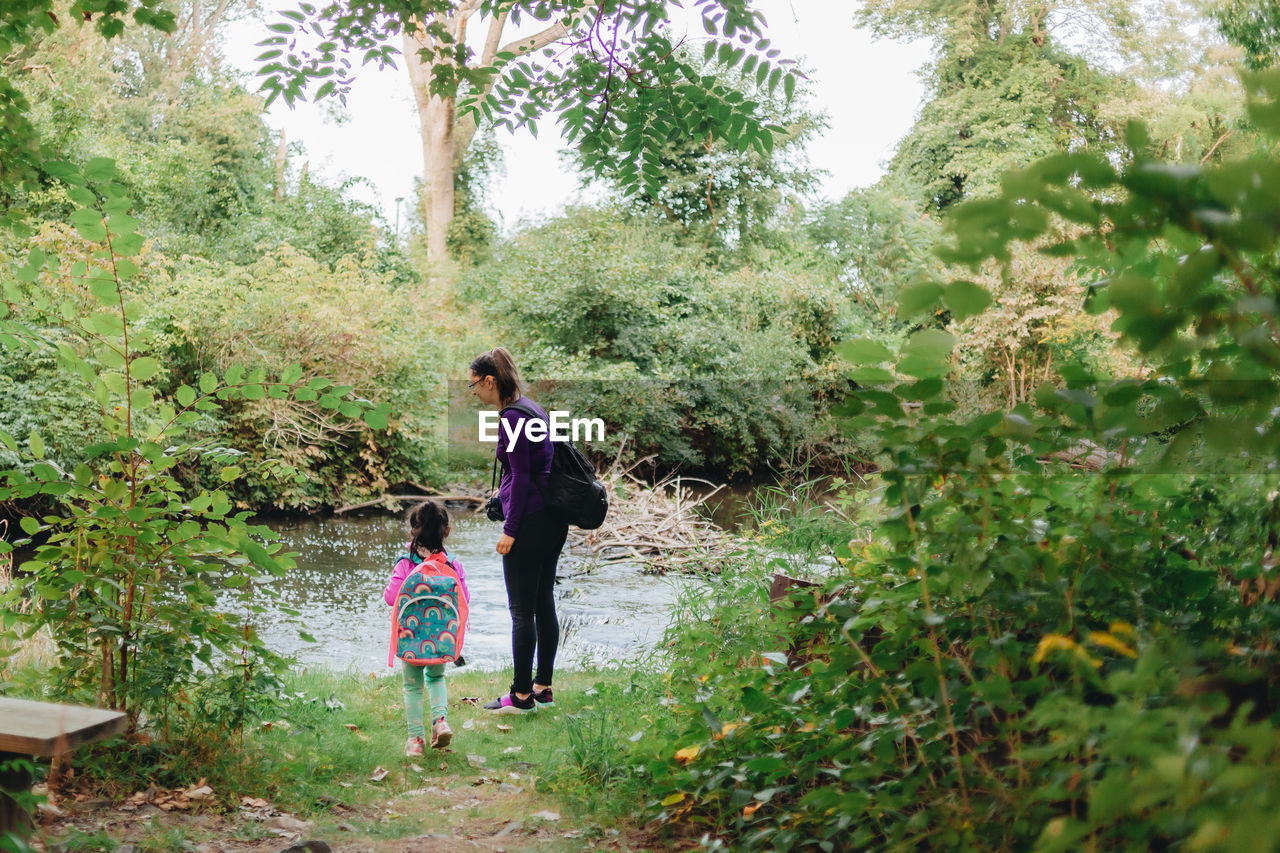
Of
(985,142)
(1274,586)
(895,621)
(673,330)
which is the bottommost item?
(895,621)

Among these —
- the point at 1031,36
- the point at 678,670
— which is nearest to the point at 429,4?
the point at 678,670

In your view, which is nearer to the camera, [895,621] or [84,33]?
[895,621]

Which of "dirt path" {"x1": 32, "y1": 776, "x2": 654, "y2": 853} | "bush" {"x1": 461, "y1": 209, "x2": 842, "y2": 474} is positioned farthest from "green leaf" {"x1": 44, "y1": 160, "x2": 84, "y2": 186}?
"bush" {"x1": 461, "y1": 209, "x2": 842, "y2": 474}

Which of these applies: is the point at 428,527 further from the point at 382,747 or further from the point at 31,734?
the point at 31,734

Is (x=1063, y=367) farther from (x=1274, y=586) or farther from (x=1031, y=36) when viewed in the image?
(x=1031, y=36)

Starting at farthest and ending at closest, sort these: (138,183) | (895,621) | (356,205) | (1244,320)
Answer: (356,205)
(138,183)
(895,621)
(1244,320)

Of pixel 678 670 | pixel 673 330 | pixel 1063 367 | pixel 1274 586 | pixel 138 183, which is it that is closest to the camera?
A: pixel 1063 367

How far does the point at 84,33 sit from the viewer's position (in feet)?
63.1

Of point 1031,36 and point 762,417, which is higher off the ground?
point 1031,36

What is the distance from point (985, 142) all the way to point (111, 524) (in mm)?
28126

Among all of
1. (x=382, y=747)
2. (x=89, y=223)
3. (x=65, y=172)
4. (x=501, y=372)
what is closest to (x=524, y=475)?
(x=501, y=372)

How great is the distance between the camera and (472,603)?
8617 mm

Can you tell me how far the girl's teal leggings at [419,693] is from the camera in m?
4.23

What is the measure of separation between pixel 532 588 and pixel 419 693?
0.78m
